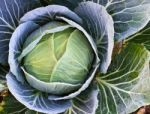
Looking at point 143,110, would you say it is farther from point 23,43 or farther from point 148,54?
point 23,43

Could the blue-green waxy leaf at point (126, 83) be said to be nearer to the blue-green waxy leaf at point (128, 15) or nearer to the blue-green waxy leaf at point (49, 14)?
the blue-green waxy leaf at point (128, 15)

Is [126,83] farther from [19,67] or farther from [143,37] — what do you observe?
[19,67]

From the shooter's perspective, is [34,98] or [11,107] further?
[11,107]

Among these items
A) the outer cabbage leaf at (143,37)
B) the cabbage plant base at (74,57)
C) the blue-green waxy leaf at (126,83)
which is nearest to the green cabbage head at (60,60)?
the cabbage plant base at (74,57)

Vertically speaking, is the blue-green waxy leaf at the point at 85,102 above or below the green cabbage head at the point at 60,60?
below

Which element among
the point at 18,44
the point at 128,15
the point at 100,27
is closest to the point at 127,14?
the point at 128,15

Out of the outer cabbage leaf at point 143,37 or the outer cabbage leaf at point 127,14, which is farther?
the outer cabbage leaf at point 143,37

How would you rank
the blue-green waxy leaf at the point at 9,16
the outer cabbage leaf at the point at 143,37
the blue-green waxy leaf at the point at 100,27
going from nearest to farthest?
the blue-green waxy leaf at the point at 100,27, the blue-green waxy leaf at the point at 9,16, the outer cabbage leaf at the point at 143,37

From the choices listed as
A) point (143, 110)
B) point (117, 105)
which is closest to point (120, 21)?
point (117, 105)
